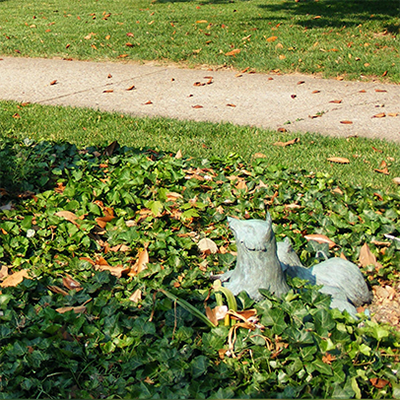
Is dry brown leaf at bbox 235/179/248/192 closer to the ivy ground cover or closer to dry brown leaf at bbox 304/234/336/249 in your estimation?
the ivy ground cover

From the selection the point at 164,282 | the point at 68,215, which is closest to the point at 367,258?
the point at 164,282

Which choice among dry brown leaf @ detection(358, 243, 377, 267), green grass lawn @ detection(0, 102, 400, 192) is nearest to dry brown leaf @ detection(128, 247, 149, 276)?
dry brown leaf @ detection(358, 243, 377, 267)

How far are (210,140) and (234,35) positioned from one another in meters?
4.45

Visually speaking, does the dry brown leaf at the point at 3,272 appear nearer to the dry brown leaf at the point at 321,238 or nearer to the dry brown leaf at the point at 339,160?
the dry brown leaf at the point at 321,238

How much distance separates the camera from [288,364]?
7.95 feet

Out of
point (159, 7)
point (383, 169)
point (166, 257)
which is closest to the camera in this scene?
point (166, 257)

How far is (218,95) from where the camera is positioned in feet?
21.9

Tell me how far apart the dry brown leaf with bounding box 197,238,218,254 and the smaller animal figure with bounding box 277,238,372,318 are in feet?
1.56

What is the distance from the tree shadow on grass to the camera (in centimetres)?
966

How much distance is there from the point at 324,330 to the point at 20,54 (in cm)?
787

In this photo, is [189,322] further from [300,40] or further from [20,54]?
[20,54]

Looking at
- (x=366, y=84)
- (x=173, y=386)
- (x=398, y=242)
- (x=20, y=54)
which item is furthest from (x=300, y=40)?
(x=173, y=386)

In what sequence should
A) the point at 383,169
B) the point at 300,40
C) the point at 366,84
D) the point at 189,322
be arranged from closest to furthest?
the point at 189,322 → the point at 383,169 → the point at 366,84 → the point at 300,40

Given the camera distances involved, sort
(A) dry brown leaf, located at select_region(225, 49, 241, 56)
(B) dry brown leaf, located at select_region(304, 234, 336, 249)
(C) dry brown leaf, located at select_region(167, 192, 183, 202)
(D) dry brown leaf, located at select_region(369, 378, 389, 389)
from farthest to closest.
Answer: (A) dry brown leaf, located at select_region(225, 49, 241, 56)
(C) dry brown leaf, located at select_region(167, 192, 183, 202)
(B) dry brown leaf, located at select_region(304, 234, 336, 249)
(D) dry brown leaf, located at select_region(369, 378, 389, 389)
